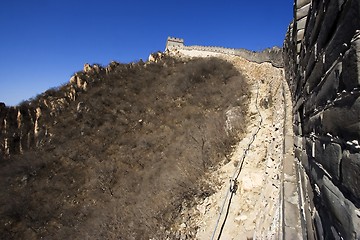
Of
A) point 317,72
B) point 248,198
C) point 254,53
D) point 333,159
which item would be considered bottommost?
point 248,198

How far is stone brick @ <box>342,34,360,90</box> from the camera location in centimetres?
111

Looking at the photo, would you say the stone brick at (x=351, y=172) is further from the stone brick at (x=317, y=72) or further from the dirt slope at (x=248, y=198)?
the dirt slope at (x=248, y=198)

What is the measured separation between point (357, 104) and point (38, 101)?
24.2 meters

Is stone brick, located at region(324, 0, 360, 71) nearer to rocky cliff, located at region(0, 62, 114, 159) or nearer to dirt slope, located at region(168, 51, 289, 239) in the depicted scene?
dirt slope, located at region(168, 51, 289, 239)

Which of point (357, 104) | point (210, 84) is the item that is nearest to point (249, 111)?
point (210, 84)

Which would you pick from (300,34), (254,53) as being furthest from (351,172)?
(254,53)

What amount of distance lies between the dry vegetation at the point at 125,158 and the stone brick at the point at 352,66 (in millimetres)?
6646

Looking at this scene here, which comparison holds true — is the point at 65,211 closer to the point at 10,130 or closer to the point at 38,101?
the point at 10,130

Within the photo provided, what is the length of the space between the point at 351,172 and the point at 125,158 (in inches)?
632

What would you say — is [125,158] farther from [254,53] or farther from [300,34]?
[254,53]

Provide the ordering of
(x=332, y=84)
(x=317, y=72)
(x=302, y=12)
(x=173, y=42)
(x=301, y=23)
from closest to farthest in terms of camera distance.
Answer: (x=332, y=84)
(x=317, y=72)
(x=302, y=12)
(x=301, y=23)
(x=173, y=42)

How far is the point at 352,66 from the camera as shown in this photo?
1168 mm

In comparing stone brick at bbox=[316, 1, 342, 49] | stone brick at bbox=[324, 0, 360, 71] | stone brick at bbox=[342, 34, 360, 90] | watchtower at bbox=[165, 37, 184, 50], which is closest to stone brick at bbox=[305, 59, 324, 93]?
stone brick at bbox=[316, 1, 342, 49]

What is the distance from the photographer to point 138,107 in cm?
2194
